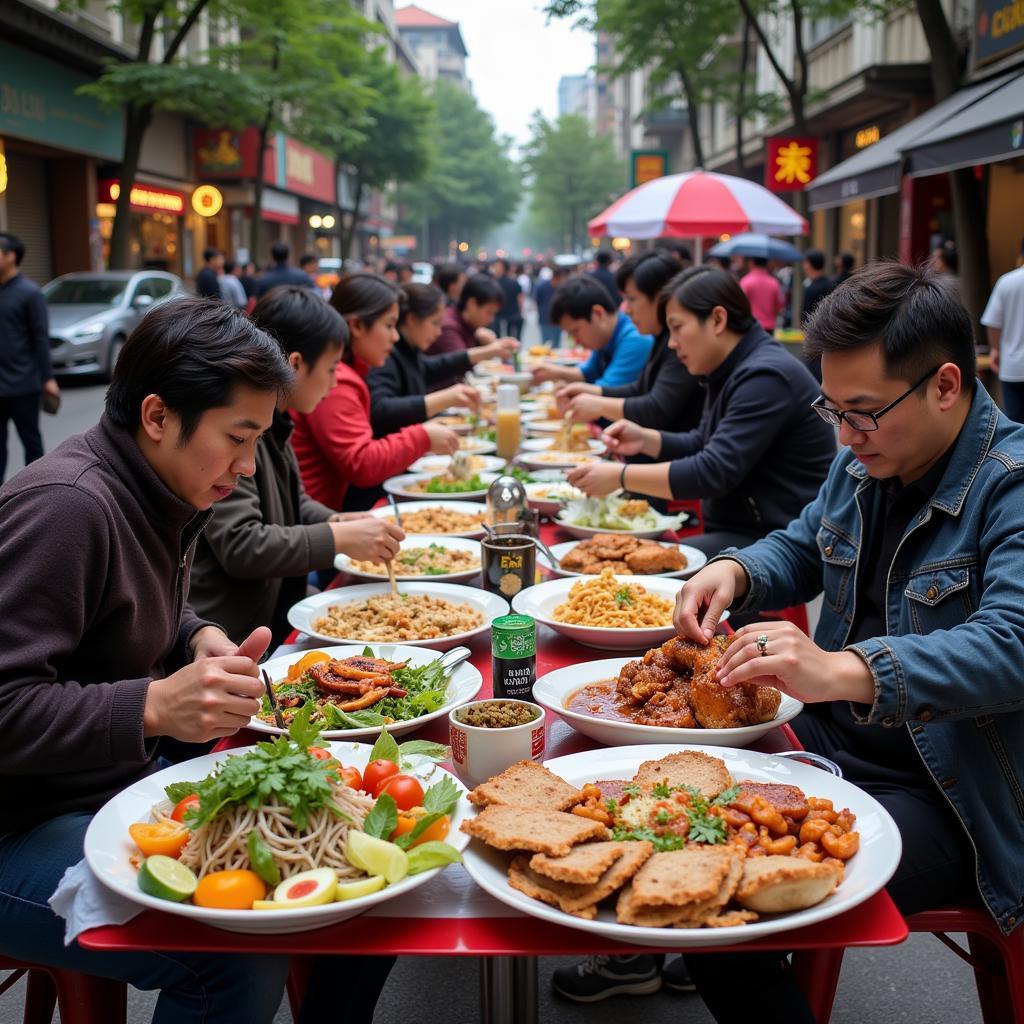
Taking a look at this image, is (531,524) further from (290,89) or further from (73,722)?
(290,89)

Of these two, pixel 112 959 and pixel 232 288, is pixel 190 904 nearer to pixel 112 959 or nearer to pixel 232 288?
pixel 112 959

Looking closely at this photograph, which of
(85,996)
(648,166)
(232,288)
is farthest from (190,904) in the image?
(648,166)

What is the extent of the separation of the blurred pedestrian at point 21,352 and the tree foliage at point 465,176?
216 ft

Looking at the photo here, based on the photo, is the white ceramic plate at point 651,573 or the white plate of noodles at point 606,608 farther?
the white ceramic plate at point 651,573

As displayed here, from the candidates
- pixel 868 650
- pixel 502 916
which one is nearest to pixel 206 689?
pixel 502 916

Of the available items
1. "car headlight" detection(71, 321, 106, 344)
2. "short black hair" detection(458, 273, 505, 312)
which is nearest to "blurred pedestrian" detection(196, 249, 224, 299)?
"car headlight" detection(71, 321, 106, 344)

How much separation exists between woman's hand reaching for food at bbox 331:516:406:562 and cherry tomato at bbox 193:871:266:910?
1.78 meters

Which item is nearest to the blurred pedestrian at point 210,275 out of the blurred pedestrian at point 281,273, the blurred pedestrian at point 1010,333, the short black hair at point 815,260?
the blurred pedestrian at point 281,273

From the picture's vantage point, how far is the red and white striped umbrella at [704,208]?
11.0 metres

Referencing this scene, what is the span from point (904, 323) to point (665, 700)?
0.98m

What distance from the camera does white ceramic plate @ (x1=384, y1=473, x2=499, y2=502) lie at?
16.8 feet

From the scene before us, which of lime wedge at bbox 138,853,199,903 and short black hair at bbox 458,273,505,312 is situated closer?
lime wedge at bbox 138,853,199,903

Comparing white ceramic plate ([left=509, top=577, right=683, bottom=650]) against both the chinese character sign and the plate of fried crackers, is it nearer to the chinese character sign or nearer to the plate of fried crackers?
the plate of fried crackers

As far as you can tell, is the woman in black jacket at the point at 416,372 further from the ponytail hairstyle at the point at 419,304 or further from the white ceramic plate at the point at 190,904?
the white ceramic plate at the point at 190,904
